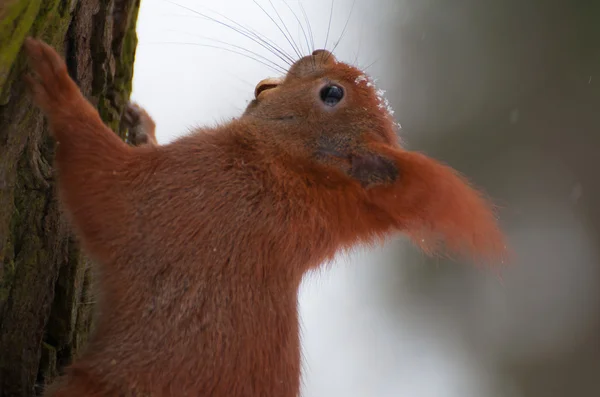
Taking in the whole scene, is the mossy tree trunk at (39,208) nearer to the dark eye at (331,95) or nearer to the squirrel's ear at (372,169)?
the dark eye at (331,95)

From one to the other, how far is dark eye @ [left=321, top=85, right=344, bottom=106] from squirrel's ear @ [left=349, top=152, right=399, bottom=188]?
215 mm

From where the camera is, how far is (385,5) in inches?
183

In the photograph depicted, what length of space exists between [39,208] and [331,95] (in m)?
0.89

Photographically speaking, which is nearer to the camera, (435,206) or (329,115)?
(435,206)

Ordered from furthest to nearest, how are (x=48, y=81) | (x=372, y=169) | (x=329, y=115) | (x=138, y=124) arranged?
1. (x=138, y=124)
2. (x=329, y=115)
3. (x=372, y=169)
4. (x=48, y=81)

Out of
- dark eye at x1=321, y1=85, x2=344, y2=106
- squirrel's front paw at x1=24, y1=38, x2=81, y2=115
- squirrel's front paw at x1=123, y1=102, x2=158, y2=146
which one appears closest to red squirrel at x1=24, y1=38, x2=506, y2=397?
squirrel's front paw at x1=24, y1=38, x2=81, y2=115

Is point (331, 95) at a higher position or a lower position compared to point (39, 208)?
higher

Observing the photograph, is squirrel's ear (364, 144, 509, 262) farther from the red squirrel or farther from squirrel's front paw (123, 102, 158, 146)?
squirrel's front paw (123, 102, 158, 146)

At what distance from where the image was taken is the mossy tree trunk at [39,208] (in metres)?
1.94

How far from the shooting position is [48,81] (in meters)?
1.95

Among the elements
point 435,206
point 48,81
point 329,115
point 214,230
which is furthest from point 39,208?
point 435,206

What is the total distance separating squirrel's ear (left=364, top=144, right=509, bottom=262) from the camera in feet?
6.82

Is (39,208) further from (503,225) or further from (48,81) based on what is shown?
(503,225)

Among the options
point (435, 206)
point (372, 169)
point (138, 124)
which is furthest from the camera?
point (138, 124)
